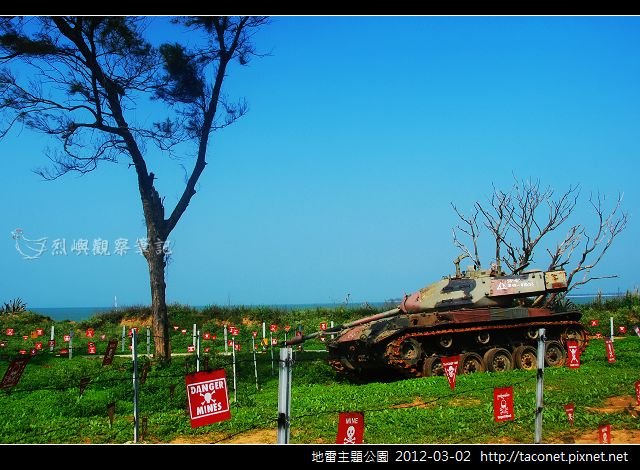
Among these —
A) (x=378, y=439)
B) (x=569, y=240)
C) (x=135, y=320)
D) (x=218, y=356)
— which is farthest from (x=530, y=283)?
(x=135, y=320)

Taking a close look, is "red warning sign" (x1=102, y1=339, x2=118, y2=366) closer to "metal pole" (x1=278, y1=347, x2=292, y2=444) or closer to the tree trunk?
the tree trunk

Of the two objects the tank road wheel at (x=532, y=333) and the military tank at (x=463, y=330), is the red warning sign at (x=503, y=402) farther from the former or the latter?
the tank road wheel at (x=532, y=333)

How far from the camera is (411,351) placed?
567 inches

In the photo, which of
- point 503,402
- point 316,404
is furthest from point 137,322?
point 503,402

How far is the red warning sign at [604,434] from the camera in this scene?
711 centimetres

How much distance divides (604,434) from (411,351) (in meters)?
6.89

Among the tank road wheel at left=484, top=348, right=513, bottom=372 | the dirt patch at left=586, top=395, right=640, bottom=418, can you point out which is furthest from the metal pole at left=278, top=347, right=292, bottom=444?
the tank road wheel at left=484, top=348, right=513, bottom=372

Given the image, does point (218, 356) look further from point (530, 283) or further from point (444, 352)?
point (530, 283)

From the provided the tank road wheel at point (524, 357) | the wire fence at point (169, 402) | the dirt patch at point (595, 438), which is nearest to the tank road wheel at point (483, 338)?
the tank road wheel at point (524, 357)

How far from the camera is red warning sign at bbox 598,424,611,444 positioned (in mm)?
7105

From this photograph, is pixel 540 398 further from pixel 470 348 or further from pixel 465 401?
pixel 470 348

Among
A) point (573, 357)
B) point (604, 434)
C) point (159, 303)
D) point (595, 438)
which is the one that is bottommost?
point (595, 438)

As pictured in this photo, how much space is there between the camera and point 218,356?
17.6m

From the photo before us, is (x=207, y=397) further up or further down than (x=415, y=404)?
further up
